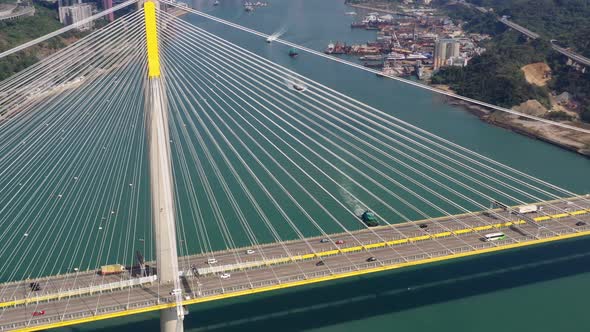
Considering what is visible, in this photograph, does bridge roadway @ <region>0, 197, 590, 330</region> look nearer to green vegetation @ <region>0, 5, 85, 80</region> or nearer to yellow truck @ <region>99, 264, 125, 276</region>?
yellow truck @ <region>99, 264, 125, 276</region>

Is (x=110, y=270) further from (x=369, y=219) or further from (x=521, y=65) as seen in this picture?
(x=521, y=65)

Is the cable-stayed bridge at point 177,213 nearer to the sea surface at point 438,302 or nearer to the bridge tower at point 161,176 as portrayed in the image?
the bridge tower at point 161,176

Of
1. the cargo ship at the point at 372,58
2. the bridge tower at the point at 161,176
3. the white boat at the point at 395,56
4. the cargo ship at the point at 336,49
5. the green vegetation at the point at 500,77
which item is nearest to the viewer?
the bridge tower at the point at 161,176

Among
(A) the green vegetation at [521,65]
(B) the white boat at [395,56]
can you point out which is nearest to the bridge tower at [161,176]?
(A) the green vegetation at [521,65]

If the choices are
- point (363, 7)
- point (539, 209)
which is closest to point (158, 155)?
point (539, 209)

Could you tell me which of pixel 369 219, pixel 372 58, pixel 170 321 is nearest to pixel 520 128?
pixel 369 219
